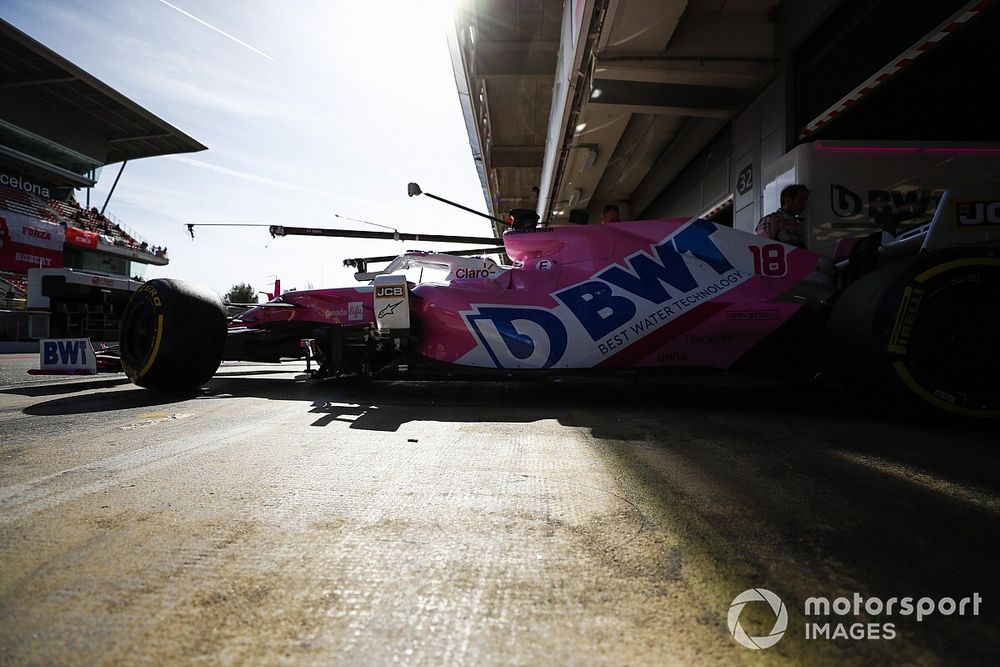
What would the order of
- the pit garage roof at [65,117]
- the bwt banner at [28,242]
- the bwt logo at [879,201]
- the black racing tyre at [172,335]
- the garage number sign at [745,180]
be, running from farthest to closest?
1. the bwt banner at [28,242]
2. the pit garage roof at [65,117]
3. the garage number sign at [745,180]
4. the bwt logo at [879,201]
5. the black racing tyre at [172,335]

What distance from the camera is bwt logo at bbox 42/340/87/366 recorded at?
4.43m

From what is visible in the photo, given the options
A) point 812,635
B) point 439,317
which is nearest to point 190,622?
point 812,635

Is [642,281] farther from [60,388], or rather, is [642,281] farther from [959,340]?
[60,388]

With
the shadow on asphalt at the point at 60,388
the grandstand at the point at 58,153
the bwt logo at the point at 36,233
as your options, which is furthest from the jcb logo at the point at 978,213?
the bwt logo at the point at 36,233

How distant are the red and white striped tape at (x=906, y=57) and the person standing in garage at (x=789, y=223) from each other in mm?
1622

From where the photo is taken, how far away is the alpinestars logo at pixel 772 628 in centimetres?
69

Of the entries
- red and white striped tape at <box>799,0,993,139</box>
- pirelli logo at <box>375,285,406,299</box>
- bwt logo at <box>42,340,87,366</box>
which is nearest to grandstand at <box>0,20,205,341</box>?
bwt logo at <box>42,340,87,366</box>

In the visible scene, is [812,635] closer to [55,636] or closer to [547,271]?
[55,636]

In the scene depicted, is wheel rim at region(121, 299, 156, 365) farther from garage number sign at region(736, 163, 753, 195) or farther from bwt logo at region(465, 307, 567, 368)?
garage number sign at region(736, 163, 753, 195)

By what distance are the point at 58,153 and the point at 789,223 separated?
128 ft

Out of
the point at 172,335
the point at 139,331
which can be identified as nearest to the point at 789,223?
the point at 172,335

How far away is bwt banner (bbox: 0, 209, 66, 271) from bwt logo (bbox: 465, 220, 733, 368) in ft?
100

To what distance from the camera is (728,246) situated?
319 cm

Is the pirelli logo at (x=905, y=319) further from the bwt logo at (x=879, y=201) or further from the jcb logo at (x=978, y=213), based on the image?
the bwt logo at (x=879, y=201)
